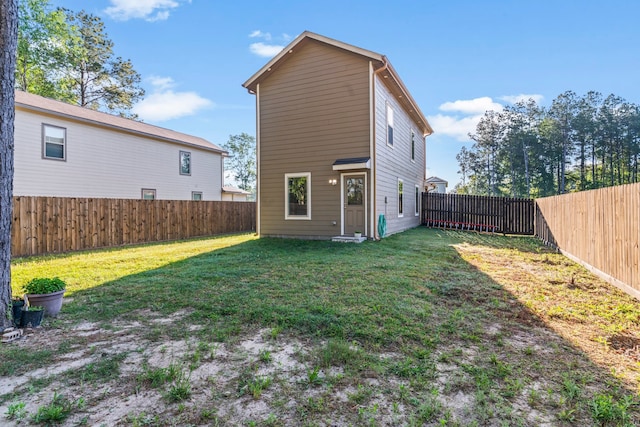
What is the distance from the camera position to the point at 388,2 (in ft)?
36.3

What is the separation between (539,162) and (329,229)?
37.6 meters

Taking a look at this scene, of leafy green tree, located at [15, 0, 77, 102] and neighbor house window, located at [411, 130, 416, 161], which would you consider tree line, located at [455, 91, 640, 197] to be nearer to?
neighbor house window, located at [411, 130, 416, 161]

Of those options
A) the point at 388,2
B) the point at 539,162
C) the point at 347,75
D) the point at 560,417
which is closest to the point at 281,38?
the point at 388,2

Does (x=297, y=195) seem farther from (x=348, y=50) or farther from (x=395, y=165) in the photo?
(x=348, y=50)

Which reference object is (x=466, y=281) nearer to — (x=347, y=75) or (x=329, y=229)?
(x=329, y=229)

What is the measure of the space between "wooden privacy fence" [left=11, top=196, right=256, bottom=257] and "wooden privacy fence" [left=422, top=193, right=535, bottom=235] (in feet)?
33.2

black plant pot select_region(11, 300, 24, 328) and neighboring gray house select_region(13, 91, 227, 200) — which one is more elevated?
neighboring gray house select_region(13, 91, 227, 200)

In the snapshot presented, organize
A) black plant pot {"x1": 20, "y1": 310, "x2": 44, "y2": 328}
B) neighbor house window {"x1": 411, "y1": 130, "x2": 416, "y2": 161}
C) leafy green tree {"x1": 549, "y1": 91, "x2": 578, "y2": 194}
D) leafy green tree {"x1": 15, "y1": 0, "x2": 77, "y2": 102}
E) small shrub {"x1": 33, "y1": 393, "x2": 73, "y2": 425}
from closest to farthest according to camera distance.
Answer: small shrub {"x1": 33, "y1": 393, "x2": 73, "y2": 425}
black plant pot {"x1": 20, "y1": 310, "x2": 44, "y2": 328}
neighbor house window {"x1": 411, "y1": 130, "x2": 416, "y2": 161}
leafy green tree {"x1": 15, "y1": 0, "x2": 77, "y2": 102}
leafy green tree {"x1": 549, "y1": 91, "x2": 578, "y2": 194}

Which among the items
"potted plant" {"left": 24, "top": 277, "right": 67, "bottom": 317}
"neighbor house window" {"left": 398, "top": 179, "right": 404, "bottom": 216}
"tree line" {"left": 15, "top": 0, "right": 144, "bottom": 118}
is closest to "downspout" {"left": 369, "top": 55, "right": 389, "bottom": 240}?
"neighbor house window" {"left": 398, "top": 179, "right": 404, "bottom": 216}

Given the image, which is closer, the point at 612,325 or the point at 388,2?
the point at 612,325

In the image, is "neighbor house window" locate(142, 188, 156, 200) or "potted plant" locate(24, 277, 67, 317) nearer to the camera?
"potted plant" locate(24, 277, 67, 317)

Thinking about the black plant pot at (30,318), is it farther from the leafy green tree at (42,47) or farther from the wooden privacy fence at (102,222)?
the leafy green tree at (42,47)

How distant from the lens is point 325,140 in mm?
9875

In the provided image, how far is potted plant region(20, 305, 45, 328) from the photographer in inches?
125
